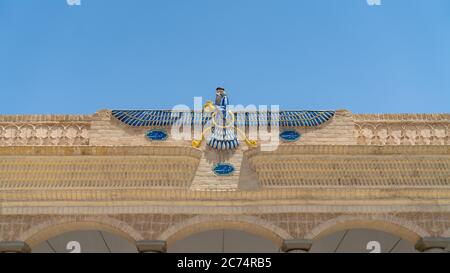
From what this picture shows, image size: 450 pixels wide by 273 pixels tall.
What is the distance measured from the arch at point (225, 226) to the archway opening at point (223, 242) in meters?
1.08

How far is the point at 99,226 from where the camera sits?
1095 centimetres

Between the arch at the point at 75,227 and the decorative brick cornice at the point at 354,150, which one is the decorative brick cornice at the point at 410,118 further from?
the arch at the point at 75,227

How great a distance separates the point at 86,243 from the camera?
12.6m

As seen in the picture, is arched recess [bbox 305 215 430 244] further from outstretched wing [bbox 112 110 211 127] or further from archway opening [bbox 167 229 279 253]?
outstretched wing [bbox 112 110 211 127]

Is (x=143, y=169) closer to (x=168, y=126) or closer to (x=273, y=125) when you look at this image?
(x=168, y=126)

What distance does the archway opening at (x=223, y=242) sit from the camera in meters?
12.3

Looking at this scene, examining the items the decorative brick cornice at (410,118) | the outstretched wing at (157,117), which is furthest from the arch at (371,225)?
the outstretched wing at (157,117)

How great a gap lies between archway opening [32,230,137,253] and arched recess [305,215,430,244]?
370 cm

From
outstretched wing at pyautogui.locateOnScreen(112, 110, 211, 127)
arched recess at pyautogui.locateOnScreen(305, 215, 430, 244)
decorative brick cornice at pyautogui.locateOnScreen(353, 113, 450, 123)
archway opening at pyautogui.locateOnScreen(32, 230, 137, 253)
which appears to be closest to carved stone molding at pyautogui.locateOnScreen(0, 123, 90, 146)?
outstretched wing at pyautogui.locateOnScreen(112, 110, 211, 127)
